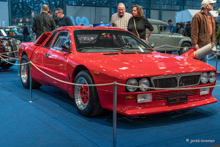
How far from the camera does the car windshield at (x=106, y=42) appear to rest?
4945 mm

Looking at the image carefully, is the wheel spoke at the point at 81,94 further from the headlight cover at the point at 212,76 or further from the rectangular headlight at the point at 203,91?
the headlight cover at the point at 212,76

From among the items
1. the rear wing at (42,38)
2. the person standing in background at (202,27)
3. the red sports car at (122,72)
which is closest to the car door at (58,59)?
the red sports car at (122,72)

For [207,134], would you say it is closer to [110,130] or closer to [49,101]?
[110,130]

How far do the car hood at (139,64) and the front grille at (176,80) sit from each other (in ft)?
0.19

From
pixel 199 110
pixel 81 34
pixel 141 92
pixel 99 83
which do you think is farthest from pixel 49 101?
pixel 199 110

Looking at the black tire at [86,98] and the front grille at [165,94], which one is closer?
the front grille at [165,94]

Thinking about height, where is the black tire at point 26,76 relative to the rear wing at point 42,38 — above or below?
below

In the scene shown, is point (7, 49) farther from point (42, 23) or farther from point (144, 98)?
point (144, 98)

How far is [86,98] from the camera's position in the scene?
4387 millimetres

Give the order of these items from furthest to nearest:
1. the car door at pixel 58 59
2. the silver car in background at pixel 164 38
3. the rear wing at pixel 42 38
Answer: the silver car in background at pixel 164 38, the rear wing at pixel 42 38, the car door at pixel 58 59

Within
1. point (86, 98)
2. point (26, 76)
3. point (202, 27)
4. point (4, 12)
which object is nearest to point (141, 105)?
point (86, 98)

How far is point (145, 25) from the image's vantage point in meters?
6.86

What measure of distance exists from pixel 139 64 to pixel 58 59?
5.27ft

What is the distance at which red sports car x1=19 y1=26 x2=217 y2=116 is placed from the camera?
3.78m
